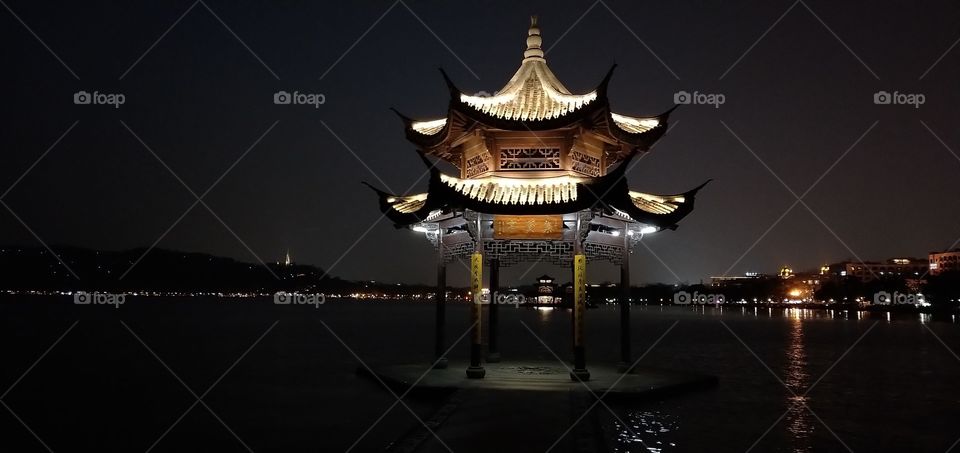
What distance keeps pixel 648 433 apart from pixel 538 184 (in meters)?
6.36

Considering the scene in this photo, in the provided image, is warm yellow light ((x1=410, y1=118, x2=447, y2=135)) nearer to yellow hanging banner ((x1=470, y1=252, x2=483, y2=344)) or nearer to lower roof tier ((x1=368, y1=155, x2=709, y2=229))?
lower roof tier ((x1=368, y1=155, x2=709, y2=229))


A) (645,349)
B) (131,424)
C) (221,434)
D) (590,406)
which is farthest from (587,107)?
(645,349)

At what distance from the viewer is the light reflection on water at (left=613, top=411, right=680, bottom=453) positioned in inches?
550

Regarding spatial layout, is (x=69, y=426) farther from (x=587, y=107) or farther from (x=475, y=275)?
(x=587, y=107)

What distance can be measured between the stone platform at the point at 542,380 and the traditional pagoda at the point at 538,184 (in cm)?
61

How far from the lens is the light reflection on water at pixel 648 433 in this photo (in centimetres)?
1396

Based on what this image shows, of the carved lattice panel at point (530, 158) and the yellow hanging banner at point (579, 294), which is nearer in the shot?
the yellow hanging banner at point (579, 294)

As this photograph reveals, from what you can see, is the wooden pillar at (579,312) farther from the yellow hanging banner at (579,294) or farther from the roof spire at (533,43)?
the roof spire at (533,43)

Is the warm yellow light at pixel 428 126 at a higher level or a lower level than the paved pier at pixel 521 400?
higher

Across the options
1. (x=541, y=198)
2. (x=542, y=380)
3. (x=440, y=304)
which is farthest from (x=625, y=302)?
(x=440, y=304)

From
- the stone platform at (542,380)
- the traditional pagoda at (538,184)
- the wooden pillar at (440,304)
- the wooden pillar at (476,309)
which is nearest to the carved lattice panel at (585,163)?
the traditional pagoda at (538,184)

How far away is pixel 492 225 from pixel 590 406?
550cm

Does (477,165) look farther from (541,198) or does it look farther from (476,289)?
(476,289)

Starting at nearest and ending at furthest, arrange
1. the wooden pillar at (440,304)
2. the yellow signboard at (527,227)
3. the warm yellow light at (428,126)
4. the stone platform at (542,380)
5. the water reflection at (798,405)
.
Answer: the water reflection at (798,405) → the stone platform at (542,380) → the yellow signboard at (527,227) → the warm yellow light at (428,126) → the wooden pillar at (440,304)
